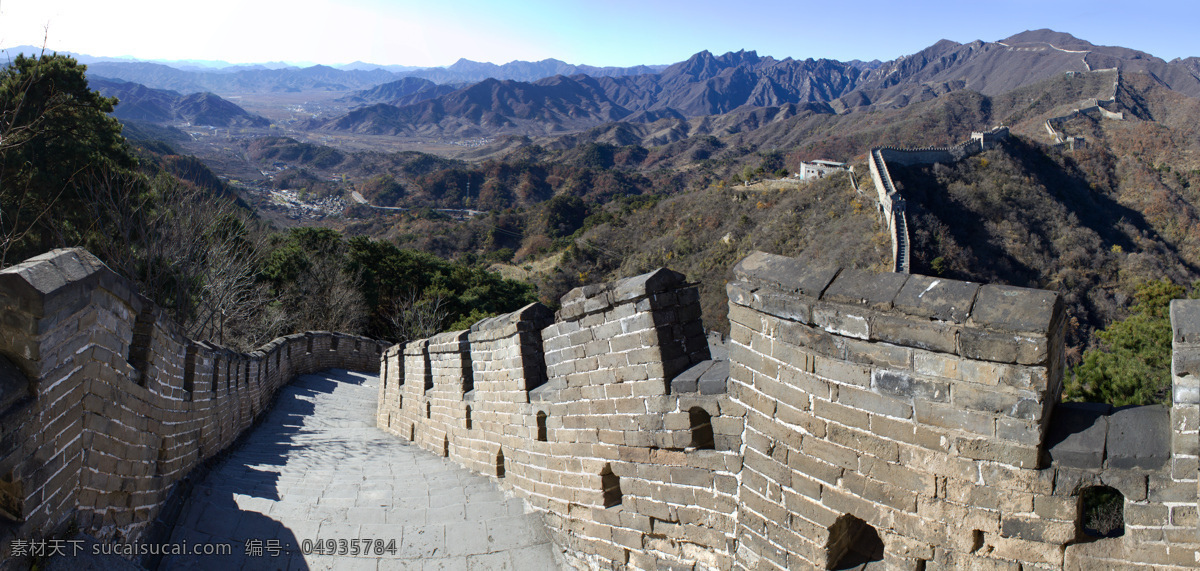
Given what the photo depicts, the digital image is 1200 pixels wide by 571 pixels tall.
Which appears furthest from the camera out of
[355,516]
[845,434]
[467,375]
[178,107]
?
[178,107]

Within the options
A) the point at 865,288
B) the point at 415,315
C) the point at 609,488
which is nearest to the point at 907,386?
the point at 865,288

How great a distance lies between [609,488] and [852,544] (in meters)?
1.44

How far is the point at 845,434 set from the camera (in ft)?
7.88

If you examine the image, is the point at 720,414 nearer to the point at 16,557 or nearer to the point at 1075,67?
the point at 16,557

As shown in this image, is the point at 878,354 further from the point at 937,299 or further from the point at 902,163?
the point at 902,163

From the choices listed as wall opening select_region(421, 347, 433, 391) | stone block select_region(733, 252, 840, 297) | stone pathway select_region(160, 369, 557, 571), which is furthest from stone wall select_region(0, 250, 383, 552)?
stone block select_region(733, 252, 840, 297)

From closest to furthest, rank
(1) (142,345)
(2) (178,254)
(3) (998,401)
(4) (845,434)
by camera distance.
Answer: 1. (3) (998,401)
2. (4) (845,434)
3. (1) (142,345)
4. (2) (178,254)

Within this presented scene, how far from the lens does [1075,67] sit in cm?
13125

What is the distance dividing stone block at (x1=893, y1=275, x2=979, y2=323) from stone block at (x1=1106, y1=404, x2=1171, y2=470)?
0.57m

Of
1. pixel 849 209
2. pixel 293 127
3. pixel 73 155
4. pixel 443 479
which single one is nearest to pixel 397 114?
pixel 293 127

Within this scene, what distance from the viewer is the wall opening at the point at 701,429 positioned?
121 inches

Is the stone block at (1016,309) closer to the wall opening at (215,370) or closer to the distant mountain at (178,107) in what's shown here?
the wall opening at (215,370)

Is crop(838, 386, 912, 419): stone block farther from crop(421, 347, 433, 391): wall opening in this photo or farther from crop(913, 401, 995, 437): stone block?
crop(421, 347, 433, 391): wall opening

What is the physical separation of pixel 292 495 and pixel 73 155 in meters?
13.8
